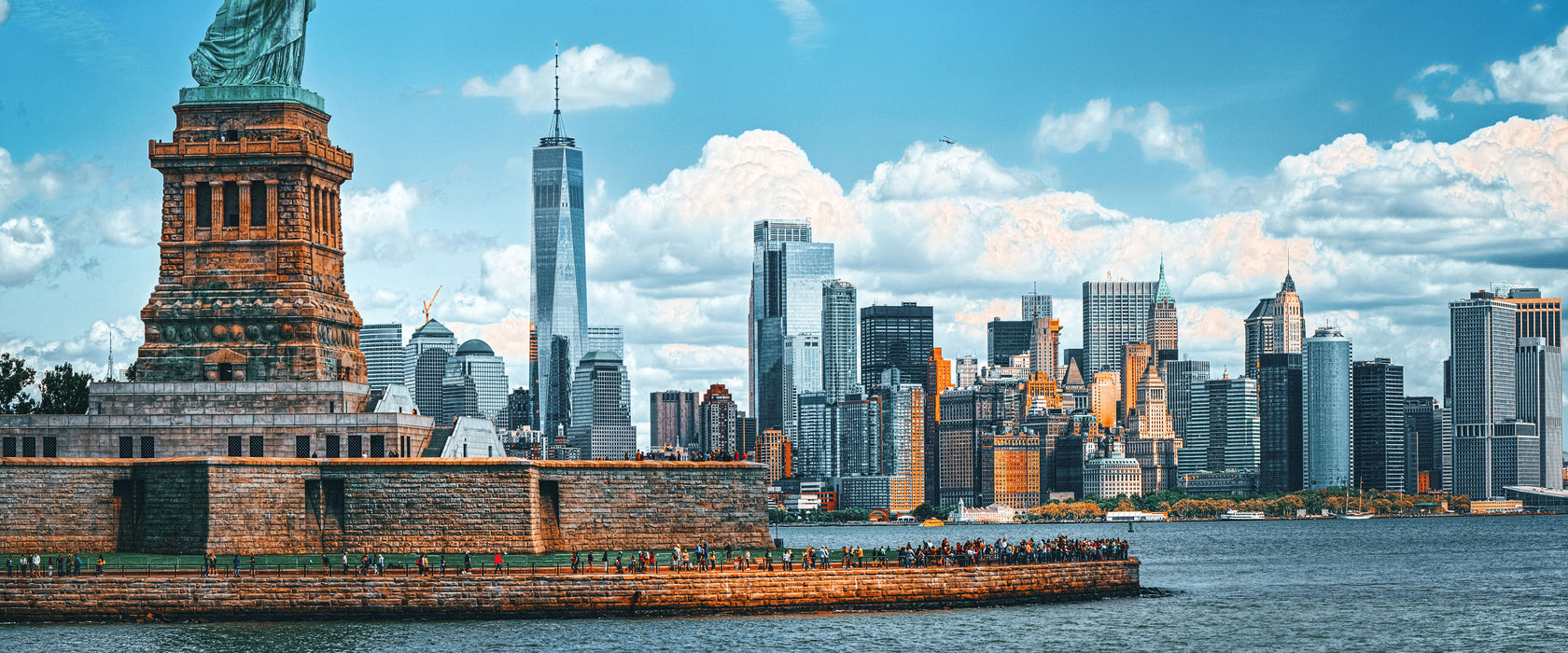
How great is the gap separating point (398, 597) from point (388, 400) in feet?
56.3

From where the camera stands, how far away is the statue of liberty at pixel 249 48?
327ft

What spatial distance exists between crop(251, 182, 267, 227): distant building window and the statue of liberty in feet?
15.8

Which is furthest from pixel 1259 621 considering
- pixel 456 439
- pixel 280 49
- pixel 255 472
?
pixel 280 49

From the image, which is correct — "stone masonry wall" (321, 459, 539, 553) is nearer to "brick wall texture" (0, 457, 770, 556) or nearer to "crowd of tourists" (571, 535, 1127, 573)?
"brick wall texture" (0, 457, 770, 556)

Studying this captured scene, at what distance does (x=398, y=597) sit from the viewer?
83688mm

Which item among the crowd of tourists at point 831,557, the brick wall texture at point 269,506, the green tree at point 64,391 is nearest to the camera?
the crowd of tourists at point 831,557

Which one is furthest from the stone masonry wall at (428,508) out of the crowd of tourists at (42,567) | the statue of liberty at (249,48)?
the statue of liberty at (249,48)

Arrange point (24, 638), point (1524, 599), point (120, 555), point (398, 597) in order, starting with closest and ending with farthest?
point (24, 638) < point (398, 597) < point (120, 555) < point (1524, 599)

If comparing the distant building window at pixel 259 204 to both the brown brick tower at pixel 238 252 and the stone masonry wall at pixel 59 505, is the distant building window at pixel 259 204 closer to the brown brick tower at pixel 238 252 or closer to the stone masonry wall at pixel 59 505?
the brown brick tower at pixel 238 252

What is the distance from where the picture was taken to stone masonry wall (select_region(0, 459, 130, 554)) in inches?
3610

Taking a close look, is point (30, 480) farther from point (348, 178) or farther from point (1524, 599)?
point (1524, 599)

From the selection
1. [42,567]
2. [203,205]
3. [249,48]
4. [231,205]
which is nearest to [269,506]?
[42,567]

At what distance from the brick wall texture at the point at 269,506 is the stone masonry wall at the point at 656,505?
238cm

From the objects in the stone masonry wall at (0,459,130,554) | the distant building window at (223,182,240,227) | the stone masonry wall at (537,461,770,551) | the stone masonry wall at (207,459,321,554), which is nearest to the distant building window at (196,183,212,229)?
the distant building window at (223,182,240,227)
